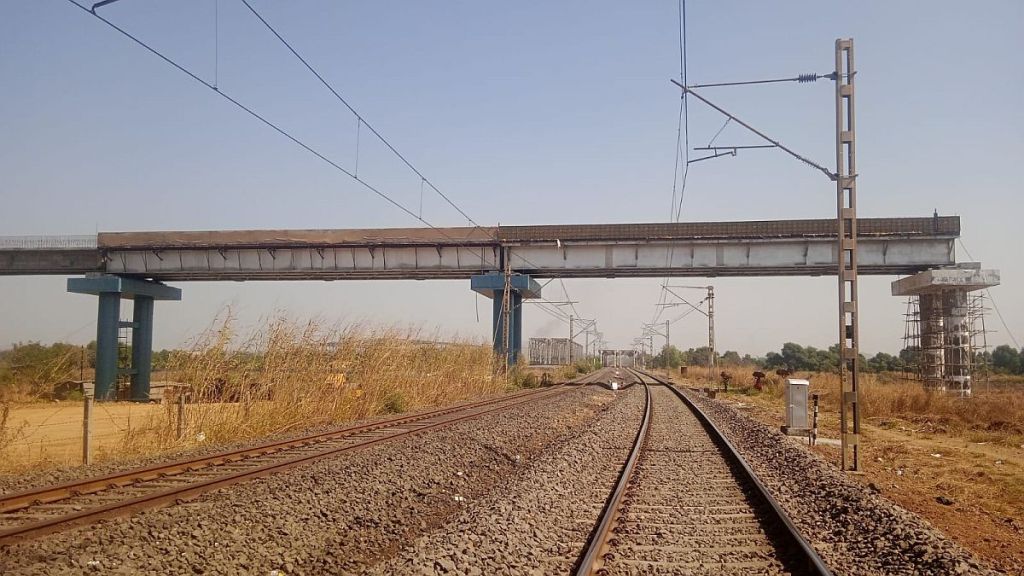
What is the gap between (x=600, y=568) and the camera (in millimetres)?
6422

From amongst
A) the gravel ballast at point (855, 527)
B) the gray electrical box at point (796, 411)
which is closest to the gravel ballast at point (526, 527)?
the gravel ballast at point (855, 527)

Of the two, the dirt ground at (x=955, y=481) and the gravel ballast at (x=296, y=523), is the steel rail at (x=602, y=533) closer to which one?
the gravel ballast at (x=296, y=523)

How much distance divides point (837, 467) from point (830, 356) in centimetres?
11301

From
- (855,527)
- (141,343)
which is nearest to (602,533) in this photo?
(855,527)

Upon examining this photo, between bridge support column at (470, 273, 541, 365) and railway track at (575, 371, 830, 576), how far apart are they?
30358 mm

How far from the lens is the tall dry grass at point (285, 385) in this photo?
628 inches

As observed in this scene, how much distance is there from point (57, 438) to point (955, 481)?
21.8m

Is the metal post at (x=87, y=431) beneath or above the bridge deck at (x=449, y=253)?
beneath

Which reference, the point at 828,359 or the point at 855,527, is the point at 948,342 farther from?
the point at 828,359

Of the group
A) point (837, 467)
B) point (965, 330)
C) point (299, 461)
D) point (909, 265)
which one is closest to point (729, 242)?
point (909, 265)

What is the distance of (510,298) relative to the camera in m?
46.4

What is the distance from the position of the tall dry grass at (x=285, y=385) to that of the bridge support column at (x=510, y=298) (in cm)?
1519

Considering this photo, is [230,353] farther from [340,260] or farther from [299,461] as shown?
[340,260]

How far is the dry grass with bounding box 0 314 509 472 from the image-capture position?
602 inches
